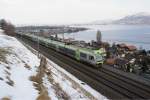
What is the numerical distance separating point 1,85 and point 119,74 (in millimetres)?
29737

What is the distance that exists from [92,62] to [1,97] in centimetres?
3615

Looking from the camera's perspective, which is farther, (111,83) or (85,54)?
(85,54)

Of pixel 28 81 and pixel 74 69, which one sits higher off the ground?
pixel 28 81

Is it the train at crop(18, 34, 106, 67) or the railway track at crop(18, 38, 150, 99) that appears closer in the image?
the railway track at crop(18, 38, 150, 99)

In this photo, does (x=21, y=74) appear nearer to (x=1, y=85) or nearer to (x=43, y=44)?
(x=1, y=85)

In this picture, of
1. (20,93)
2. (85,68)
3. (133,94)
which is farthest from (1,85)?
(85,68)

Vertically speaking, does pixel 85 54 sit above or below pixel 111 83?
above

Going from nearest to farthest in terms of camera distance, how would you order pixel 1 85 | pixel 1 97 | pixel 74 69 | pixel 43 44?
pixel 1 97 → pixel 1 85 → pixel 74 69 → pixel 43 44

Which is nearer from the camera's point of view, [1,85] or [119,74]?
[1,85]

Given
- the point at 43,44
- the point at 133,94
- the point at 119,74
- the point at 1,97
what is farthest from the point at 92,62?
the point at 43,44

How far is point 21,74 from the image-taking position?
22.9 metres

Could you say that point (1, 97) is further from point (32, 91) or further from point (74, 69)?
point (74, 69)

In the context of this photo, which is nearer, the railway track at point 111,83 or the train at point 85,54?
the railway track at point 111,83

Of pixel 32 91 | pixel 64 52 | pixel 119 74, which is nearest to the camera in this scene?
pixel 32 91
